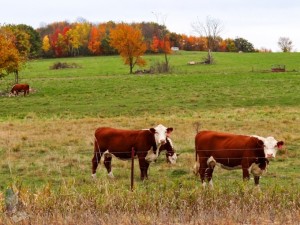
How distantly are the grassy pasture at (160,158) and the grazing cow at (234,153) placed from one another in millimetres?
428

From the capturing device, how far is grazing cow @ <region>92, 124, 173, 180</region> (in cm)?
1305

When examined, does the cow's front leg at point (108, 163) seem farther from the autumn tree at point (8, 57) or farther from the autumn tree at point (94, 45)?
the autumn tree at point (94, 45)

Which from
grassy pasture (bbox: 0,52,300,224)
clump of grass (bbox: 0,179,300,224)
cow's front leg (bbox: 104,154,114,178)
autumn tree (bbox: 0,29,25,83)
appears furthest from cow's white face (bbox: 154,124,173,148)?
autumn tree (bbox: 0,29,25,83)

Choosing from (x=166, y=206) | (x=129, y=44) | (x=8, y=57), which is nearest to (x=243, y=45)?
(x=129, y=44)

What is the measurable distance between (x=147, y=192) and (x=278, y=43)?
5570 inches

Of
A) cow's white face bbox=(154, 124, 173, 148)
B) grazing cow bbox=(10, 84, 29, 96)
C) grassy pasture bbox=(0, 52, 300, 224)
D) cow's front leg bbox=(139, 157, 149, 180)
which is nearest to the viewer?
grassy pasture bbox=(0, 52, 300, 224)

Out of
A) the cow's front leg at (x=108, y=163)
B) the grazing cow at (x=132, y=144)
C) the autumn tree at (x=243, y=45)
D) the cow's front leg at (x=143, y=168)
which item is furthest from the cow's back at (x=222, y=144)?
the autumn tree at (x=243, y=45)

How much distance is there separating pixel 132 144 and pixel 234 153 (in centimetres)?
299

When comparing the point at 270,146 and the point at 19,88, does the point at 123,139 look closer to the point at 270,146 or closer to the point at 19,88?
the point at 270,146

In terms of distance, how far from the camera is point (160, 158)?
15250 mm

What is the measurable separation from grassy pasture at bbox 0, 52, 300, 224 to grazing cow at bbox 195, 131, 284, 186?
0.43 metres

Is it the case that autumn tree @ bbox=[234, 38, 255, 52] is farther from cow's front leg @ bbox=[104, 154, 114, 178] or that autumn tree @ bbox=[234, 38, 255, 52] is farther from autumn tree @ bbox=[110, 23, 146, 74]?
cow's front leg @ bbox=[104, 154, 114, 178]

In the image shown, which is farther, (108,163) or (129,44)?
(129,44)

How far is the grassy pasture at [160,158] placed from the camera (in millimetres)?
7711
